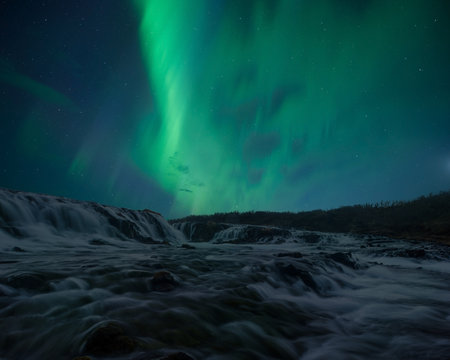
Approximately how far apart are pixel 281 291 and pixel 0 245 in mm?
9502

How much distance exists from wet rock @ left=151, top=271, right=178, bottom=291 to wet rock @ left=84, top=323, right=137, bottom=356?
5.96 ft

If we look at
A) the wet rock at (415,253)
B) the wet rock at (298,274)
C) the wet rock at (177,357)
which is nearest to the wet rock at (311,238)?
the wet rock at (415,253)

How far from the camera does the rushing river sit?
2.41 m

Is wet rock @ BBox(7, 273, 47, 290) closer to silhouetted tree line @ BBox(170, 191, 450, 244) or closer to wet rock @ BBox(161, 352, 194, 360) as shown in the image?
wet rock @ BBox(161, 352, 194, 360)

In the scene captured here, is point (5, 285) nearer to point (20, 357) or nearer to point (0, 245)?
point (20, 357)

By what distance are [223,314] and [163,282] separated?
147 cm

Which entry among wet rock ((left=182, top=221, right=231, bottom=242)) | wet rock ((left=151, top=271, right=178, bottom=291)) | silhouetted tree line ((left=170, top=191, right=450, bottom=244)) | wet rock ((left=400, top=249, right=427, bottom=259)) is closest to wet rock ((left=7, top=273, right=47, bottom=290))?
wet rock ((left=151, top=271, right=178, bottom=291))

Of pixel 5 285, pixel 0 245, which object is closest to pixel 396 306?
pixel 5 285

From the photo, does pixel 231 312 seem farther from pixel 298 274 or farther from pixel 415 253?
pixel 415 253

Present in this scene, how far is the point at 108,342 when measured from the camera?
2182 mm

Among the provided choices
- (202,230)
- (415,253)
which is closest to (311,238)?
(415,253)

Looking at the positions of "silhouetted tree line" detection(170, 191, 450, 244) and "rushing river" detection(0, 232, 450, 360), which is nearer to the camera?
"rushing river" detection(0, 232, 450, 360)

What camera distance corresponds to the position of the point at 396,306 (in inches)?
173

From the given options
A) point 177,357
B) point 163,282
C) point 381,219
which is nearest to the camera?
point 177,357
